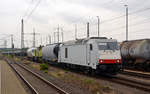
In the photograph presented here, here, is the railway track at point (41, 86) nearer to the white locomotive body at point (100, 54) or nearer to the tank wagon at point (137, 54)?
the white locomotive body at point (100, 54)

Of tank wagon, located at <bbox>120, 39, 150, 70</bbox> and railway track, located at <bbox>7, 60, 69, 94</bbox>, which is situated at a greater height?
tank wagon, located at <bbox>120, 39, 150, 70</bbox>

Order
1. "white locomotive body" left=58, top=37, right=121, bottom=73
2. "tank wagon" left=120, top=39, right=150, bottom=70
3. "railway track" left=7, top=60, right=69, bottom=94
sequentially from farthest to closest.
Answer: "tank wagon" left=120, top=39, right=150, bottom=70 → "white locomotive body" left=58, top=37, right=121, bottom=73 → "railway track" left=7, top=60, right=69, bottom=94

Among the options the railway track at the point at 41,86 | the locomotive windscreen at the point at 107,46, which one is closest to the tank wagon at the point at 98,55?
the locomotive windscreen at the point at 107,46

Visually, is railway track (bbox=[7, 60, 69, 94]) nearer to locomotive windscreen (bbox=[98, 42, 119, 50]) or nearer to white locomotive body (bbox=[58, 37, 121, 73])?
white locomotive body (bbox=[58, 37, 121, 73])

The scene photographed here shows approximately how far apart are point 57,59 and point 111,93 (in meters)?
18.1

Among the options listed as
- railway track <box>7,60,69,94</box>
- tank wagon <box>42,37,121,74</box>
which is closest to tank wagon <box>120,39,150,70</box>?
tank wagon <box>42,37,121,74</box>

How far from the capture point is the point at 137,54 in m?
23.3

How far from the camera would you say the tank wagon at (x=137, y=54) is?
73.9 ft

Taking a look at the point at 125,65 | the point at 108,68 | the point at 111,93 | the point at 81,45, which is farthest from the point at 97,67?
the point at 125,65

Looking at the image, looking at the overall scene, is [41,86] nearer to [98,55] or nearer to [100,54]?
[98,55]

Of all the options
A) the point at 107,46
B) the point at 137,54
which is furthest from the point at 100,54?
the point at 137,54

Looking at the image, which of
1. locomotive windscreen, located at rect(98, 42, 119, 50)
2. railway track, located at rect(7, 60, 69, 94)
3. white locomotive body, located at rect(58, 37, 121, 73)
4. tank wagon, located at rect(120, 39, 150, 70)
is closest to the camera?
railway track, located at rect(7, 60, 69, 94)

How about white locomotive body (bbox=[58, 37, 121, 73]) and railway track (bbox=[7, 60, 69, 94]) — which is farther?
white locomotive body (bbox=[58, 37, 121, 73])

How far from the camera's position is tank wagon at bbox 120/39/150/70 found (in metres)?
22.5
